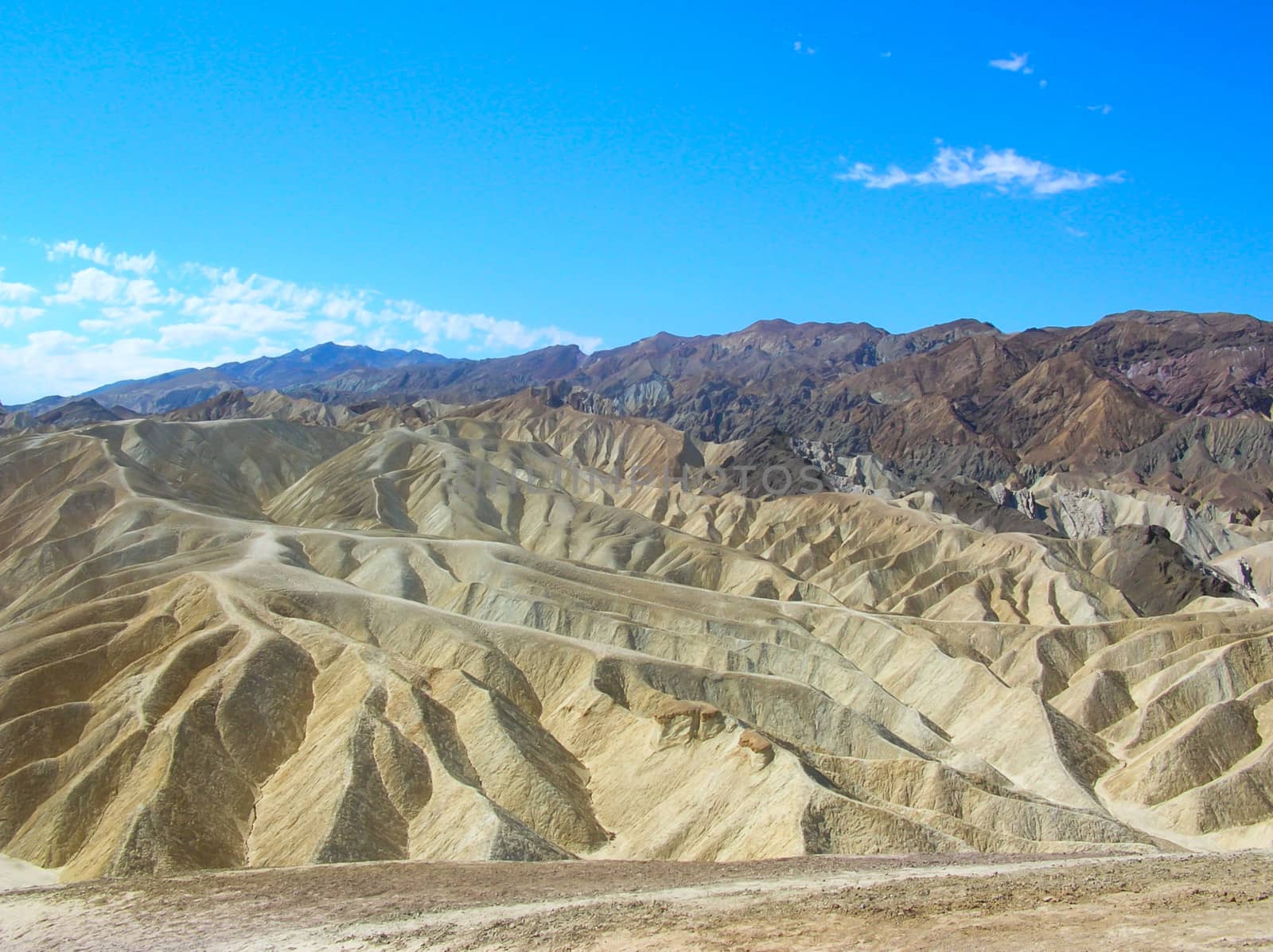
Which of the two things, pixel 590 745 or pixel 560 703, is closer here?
pixel 590 745

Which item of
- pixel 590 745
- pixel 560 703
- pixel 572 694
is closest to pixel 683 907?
pixel 590 745

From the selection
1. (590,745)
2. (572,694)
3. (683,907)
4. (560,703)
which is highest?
(572,694)

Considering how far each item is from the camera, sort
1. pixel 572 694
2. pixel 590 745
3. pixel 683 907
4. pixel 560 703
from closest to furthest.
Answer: pixel 683 907, pixel 590 745, pixel 572 694, pixel 560 703

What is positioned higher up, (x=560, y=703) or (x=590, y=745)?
(x=560, y=703)

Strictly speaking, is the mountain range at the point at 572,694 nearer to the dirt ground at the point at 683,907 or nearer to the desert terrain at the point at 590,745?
the desert terrain at the point at 590,745

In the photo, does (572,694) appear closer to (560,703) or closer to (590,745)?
(560,703)

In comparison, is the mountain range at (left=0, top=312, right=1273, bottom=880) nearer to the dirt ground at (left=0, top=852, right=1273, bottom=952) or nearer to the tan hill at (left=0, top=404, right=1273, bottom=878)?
the tan hill at (left=0, top=404, right=1273, bottom=878)

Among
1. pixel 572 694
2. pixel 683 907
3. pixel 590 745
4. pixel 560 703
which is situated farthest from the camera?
pixel 560 703

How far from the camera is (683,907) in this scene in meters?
28.2

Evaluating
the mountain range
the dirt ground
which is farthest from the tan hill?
the dirt ground

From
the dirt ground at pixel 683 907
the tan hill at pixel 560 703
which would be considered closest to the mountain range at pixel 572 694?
the tan hill at pixel 560 703

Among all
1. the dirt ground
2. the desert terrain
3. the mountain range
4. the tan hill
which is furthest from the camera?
the mountain range

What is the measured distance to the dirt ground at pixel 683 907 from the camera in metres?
23.8

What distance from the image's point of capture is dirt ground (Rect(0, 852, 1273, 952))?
78.1 ft
